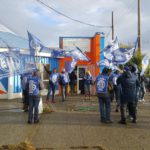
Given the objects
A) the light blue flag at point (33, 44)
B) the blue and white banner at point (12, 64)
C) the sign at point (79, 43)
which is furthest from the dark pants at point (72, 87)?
the blue and white banner at point (12, 64)

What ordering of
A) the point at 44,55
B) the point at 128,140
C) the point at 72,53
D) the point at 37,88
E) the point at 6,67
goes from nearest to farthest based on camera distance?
the point at 128,140, the point at 6,67, the point at 37,88, the point at 72,53, the point at 44,55

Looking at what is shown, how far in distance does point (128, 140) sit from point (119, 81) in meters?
3.24

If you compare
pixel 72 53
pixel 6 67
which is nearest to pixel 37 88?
pixel 6 67

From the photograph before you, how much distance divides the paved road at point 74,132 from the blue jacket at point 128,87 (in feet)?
2.54

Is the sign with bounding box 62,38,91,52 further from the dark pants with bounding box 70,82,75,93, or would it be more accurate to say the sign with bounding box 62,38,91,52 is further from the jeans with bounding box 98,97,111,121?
the jeans with bounding box 98,97,111,121

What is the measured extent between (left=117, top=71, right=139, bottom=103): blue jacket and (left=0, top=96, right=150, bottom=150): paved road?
0.77 metres

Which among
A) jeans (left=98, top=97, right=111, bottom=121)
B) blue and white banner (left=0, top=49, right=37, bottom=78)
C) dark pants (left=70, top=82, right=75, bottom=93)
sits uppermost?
blue and white banner (left=0, top=49, right=37, bottom=78)

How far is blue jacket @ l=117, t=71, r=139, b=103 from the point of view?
12391mm

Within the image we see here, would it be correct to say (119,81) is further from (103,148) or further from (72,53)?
(72,53)

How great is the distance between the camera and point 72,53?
22109 millimetres

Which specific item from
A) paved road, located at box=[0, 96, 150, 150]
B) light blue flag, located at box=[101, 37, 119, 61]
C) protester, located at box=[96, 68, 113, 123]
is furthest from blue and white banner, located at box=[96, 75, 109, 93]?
light blue flag, located at box=[101, 37, 119, 61]

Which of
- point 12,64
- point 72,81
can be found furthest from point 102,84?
point 72,81

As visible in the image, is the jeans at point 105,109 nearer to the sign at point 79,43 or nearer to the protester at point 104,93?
the protester at point 104,93

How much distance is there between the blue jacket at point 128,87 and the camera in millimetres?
12391
